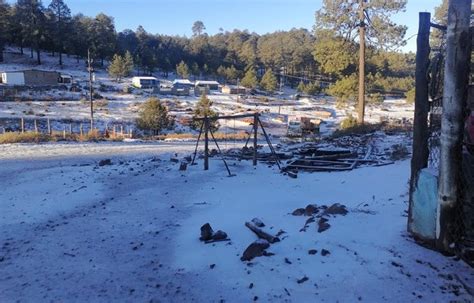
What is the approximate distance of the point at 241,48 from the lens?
148m

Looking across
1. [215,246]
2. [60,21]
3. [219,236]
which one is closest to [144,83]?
[60,21]

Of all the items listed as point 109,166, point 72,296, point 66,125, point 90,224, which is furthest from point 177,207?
point 66,125

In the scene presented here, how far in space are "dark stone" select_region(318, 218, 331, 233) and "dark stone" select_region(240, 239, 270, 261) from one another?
817mm

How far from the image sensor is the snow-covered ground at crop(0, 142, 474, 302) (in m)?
4.06

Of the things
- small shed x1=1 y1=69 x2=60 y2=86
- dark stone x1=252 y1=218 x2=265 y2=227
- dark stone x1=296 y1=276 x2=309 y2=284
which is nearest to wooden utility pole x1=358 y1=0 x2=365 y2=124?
dark stone x1=252 y1=218 x2=265 y2=227

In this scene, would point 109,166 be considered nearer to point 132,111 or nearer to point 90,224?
point 90,224

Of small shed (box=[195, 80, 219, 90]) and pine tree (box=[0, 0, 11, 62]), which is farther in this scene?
small shed (box=[195, 80, 219, 90])

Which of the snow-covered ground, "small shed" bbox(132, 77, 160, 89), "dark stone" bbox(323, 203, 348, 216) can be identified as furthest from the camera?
"small shed" bbox(132, 77, 160, 89)

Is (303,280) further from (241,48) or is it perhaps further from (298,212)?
(241,48)

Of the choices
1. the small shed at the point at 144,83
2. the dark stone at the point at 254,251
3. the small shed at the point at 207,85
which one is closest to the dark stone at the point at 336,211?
the dark stone at the point at 254,251

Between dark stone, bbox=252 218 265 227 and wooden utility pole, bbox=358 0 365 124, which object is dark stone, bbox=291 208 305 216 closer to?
dark stone, bbox=252 218 265 227

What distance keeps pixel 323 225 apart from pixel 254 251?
1.11m

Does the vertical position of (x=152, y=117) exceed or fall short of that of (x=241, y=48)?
it falls short

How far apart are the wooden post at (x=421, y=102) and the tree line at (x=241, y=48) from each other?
21509 millimetres
